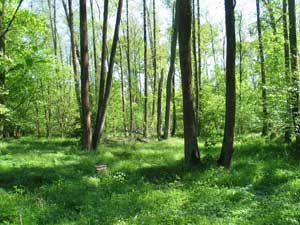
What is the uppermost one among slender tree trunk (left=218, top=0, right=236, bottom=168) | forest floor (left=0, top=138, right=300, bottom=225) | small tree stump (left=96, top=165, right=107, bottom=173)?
slender tree trunk (left=218, top=0, right=236, bottom=168)

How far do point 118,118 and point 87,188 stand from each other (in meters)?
24.3

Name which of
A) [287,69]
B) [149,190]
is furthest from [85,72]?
[287,69]

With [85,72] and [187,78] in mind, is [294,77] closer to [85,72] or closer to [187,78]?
[187,78]

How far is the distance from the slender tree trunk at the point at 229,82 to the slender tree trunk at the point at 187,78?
0.83 m

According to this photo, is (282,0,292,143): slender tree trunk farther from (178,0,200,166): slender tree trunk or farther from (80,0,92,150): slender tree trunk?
(80,0,92,150): slender tree trunk

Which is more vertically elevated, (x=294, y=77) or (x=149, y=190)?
(x=294, y=77)

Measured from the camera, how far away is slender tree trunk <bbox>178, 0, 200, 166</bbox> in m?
9.98

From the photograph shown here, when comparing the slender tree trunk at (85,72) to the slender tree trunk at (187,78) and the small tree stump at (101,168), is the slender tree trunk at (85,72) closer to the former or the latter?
the small tree stump at (101,168)

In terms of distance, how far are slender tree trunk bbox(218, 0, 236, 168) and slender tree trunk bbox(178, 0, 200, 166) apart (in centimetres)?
83

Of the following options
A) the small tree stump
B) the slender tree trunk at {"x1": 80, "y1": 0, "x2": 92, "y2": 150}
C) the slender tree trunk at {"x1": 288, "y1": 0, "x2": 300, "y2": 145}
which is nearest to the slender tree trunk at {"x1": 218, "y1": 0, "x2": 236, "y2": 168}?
the slender tree trunk at {"x1": 288, "y1": 0, "x2": 300, "y2": 145}

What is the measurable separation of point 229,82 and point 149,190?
3.97 meters

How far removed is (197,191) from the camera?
25.2 feet

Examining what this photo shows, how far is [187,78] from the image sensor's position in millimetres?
10156

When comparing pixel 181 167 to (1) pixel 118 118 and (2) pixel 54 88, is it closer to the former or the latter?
(2) pixel 54 88
